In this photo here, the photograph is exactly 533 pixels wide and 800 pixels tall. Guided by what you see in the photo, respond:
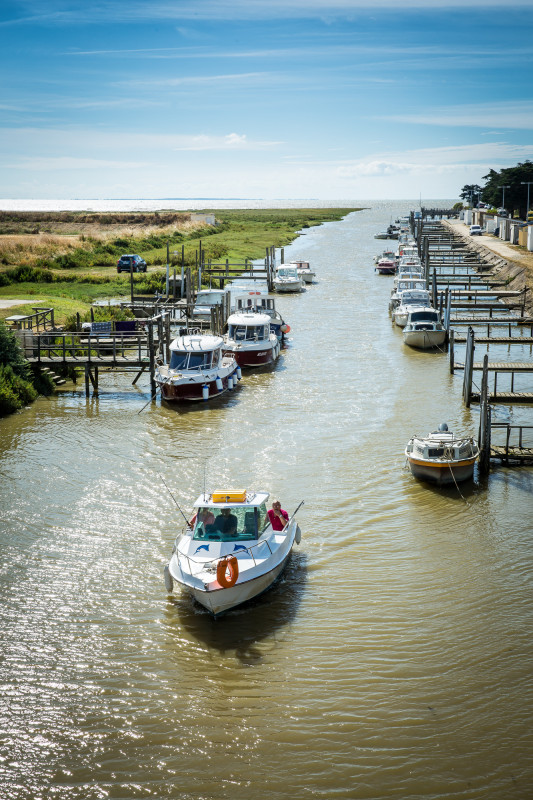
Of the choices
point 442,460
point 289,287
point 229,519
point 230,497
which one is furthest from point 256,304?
point 229,519

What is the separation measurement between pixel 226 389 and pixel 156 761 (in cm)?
2322

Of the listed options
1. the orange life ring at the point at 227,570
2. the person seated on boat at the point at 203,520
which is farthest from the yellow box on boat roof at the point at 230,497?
the orange life ring at the point at 227,570

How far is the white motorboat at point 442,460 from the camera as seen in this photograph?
22.6m

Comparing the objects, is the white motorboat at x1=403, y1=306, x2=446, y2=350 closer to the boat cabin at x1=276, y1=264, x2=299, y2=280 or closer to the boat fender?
the boat cabin at x1=276, y1=264, x2=299, y2=280

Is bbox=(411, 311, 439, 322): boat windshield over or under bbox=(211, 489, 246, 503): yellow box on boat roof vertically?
over

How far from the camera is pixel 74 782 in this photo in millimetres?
11773

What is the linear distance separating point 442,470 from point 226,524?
7793 mm

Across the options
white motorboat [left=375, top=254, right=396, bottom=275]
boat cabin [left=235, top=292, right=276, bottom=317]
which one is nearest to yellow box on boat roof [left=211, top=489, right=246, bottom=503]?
boat cabin [left=235, top=292, right=276, bottom=317]

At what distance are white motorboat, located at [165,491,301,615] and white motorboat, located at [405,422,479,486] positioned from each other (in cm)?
603

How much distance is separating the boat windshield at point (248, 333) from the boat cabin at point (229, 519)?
2280 centimetres

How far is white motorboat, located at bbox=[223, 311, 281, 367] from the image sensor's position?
127ft

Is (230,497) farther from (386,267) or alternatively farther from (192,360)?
(386,267)

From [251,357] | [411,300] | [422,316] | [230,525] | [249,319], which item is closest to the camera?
[230,525]

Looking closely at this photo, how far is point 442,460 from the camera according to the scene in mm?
22578
